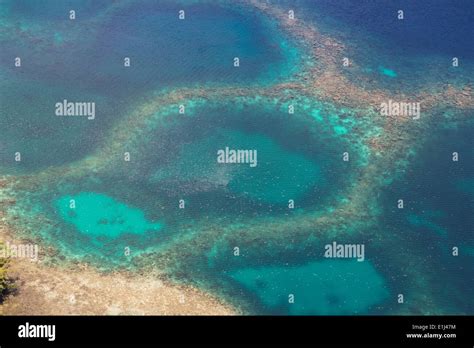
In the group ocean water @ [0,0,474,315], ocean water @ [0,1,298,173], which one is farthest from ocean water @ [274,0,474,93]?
ocean water @ [0,1,298,173]

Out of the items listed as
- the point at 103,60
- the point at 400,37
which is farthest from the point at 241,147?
the point at 400,37

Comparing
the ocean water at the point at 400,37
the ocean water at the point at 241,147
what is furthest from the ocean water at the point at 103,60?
the ocean water at the point at 400,37

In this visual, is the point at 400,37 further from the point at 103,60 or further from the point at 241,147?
the point at 103,60

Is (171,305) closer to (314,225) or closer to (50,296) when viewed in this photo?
(50,296)

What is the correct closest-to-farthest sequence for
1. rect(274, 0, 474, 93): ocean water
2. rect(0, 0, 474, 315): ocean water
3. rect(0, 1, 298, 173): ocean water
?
rect(0, 0, 474, 315): ocean water < rect(0, 1, 298, 173): ocean water < rect(274, 0, 474, 93): ocean water

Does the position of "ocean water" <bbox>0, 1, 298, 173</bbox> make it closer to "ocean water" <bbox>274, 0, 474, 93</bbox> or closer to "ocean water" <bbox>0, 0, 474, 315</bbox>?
"ocean water" <bbox>0, 0, 474, 315</bbox>

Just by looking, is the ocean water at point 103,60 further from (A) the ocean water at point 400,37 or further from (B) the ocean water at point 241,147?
(A) the ocean water at point 400,37

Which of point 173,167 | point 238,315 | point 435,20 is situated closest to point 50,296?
point 238,315

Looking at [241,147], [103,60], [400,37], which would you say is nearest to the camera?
[241,147]
